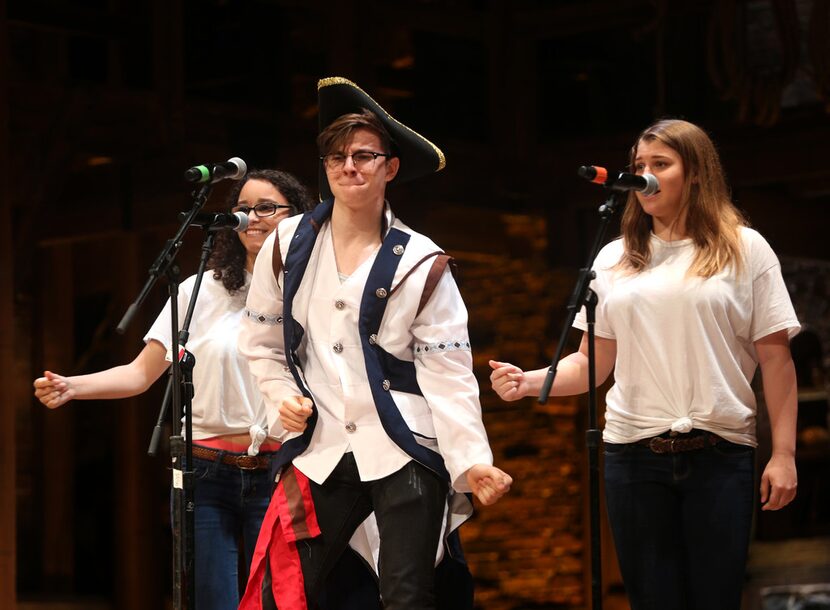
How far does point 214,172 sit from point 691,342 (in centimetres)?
126

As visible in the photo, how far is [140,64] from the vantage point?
22.2 feet

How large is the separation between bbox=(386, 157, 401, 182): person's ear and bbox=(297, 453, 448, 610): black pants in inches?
26.1

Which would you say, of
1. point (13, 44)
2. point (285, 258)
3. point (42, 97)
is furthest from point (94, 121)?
point (285, 258)

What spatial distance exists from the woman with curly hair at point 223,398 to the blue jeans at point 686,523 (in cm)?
113

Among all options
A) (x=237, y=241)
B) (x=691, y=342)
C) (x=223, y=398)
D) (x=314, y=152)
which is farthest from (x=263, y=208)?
(x=314, y=152)

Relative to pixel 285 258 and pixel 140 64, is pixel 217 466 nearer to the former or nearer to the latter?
pixel 285 258

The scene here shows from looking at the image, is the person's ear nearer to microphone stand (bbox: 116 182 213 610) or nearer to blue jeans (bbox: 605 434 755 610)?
microphone stand (bbox: 116 182 213 610)

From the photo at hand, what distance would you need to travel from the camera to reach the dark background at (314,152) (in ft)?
22.0

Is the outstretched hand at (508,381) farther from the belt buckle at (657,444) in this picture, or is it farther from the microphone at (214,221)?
the microphone at (214,221)

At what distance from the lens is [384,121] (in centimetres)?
335

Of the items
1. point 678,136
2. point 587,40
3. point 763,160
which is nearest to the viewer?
A: point 678,136

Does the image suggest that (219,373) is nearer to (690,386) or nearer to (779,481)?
(690,386)

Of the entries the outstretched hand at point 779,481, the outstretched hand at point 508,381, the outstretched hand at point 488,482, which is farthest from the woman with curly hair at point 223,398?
the outstretched hand at point 779,481

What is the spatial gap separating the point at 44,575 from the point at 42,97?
313 cm
